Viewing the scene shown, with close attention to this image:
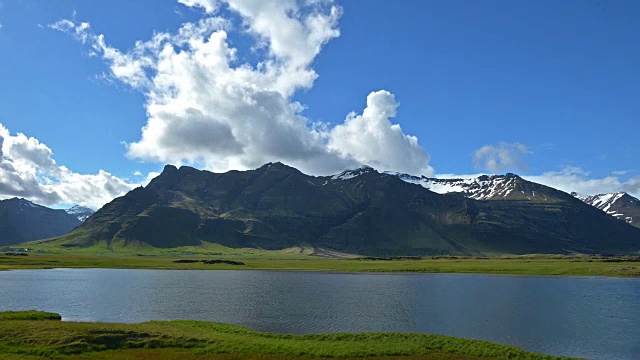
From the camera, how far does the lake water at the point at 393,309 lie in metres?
59.5

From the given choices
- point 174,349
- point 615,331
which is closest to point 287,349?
point 174,349

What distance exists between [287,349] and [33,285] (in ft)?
320

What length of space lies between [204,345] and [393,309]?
42.2 metres

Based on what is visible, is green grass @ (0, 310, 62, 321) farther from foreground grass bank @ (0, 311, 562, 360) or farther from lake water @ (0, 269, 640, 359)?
lake water @ (0, 269, 640, 359)

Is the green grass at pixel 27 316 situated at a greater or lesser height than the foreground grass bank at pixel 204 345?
greater

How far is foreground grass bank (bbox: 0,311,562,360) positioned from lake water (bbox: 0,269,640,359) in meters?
7.79

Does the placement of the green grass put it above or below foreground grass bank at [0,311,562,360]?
above

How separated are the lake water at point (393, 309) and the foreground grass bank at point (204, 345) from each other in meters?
7.79

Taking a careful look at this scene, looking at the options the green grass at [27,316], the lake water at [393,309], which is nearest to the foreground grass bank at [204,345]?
the green grass at [27,316]

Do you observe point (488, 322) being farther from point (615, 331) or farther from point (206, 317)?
point (206, 317)

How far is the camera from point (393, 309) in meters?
81.0

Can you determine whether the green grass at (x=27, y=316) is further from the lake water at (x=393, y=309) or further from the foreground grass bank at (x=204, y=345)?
the lake water at (x=393, y=309)

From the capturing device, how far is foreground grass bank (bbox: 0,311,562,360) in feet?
139

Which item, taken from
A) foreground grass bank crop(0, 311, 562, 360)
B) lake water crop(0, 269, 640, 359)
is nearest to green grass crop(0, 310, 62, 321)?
foreground grass bank crop(0, 311, 562, 360)
